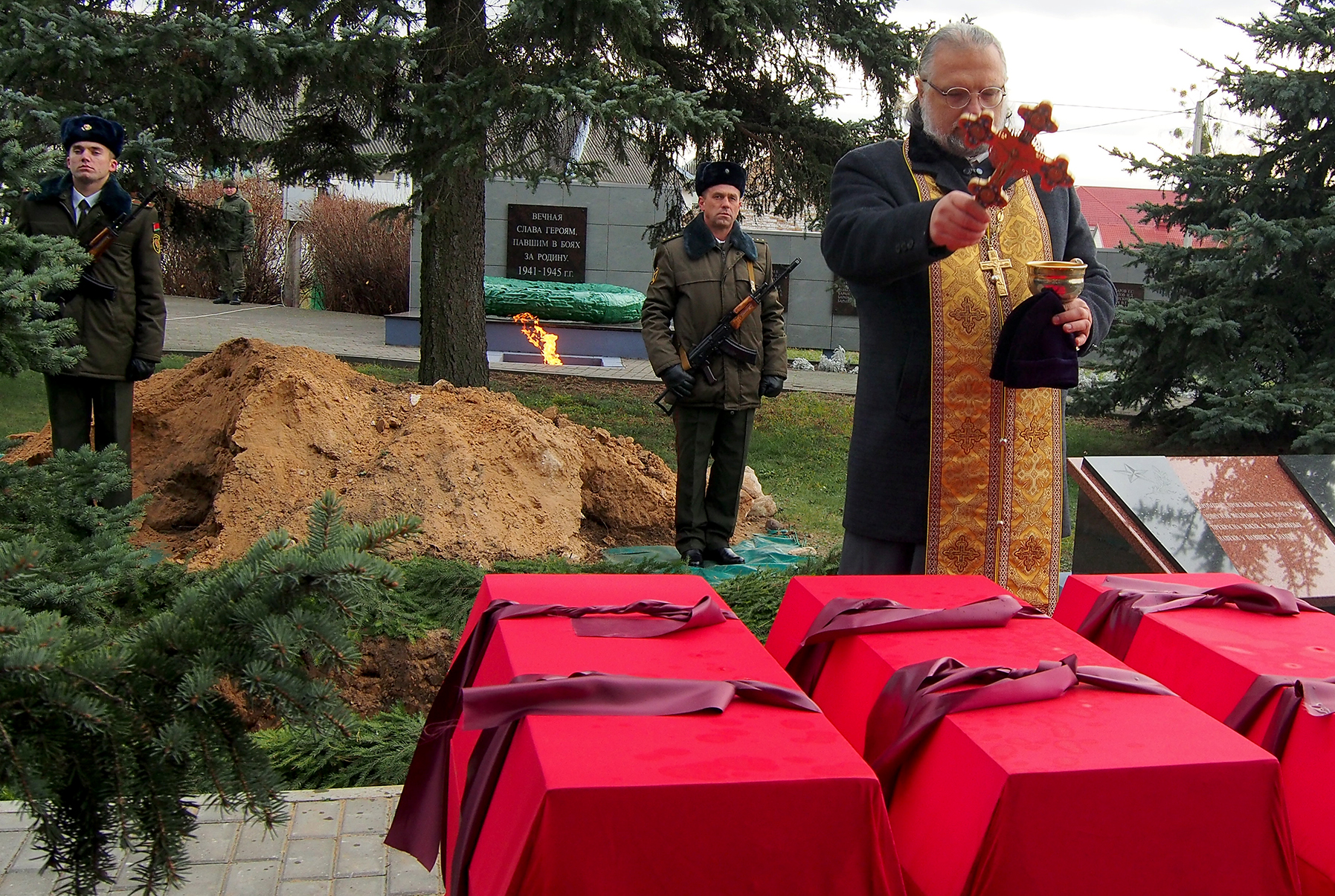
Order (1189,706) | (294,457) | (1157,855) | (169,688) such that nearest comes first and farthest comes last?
(1157,855) → (1189,706) → (169,688) → (294,457)

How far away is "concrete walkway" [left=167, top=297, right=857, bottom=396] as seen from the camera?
49.6 ft

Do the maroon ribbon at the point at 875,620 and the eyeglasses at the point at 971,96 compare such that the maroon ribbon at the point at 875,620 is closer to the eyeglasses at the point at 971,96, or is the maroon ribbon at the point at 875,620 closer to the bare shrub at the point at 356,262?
the eyeglasses at the point at 971,96

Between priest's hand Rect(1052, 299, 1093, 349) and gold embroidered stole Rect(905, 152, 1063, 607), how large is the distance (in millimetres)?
202

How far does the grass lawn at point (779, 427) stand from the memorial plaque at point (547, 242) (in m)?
5.00

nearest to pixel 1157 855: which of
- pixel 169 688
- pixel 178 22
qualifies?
pixel 169 688

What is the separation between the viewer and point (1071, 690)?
1497 mm

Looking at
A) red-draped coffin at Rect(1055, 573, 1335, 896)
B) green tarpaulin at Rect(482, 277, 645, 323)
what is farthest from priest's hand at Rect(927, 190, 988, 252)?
green tarpaulin at Rect(482, 277, 645, 323)

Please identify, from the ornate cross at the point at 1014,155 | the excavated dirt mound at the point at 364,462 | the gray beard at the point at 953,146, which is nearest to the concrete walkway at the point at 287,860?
the ornate cross at the point at 1014,155

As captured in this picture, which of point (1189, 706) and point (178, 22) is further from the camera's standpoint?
point (178, 22)

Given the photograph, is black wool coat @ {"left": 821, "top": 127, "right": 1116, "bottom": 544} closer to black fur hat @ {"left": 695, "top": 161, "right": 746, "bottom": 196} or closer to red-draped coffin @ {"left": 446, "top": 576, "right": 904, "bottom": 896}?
red-draped coffin @ {"left": 446, "top": 576, "right": 904, "bottom": 896}

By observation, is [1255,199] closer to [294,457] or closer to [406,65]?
[406,65]

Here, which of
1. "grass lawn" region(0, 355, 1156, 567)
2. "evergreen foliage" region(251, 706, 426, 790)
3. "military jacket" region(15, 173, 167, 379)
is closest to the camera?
"evergreen foliage" region(251, 706, 426, 790)

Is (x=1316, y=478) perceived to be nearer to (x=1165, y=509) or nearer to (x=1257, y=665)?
(x=1165, y=509)

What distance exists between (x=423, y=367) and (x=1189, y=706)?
358 inches
